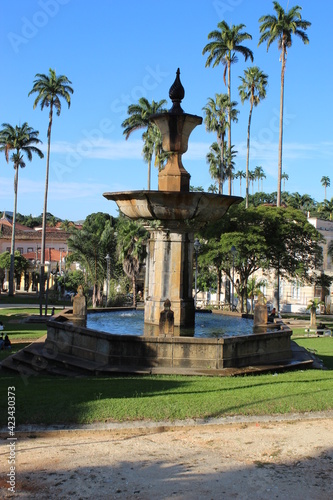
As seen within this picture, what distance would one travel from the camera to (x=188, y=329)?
14.6 m

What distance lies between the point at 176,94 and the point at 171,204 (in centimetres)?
327

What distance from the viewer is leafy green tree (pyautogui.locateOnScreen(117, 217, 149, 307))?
4444 cm

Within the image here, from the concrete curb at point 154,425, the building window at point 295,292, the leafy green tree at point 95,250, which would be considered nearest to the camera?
the concrete curb at point 154,425

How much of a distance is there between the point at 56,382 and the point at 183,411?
10.3 ft

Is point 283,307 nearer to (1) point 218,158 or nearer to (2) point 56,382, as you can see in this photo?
(1) point 218,158

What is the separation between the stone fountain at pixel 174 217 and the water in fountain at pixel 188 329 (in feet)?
1.95

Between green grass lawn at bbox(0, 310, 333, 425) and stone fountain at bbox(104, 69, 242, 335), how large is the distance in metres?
3.65

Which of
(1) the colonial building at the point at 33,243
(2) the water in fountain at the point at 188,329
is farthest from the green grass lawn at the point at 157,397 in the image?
(1) the colonial building at the point at 33,243

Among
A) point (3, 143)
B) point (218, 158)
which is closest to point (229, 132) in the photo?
point (218, 158)

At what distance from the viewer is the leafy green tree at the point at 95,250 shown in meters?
48.2

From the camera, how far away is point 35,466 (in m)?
6.45

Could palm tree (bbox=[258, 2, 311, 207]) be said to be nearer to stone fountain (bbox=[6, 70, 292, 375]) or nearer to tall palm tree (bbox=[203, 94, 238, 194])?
tall palm tree (bbox=[203, 94, 238, 194])

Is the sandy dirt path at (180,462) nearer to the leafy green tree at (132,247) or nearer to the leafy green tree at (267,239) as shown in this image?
the leafy green tree at (267,239)

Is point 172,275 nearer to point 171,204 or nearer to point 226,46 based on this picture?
point 171,204
